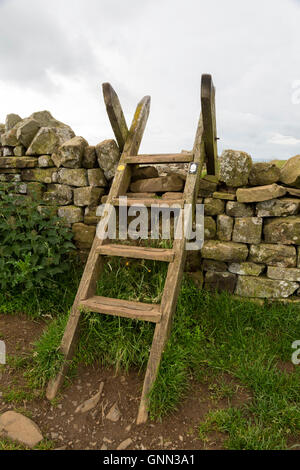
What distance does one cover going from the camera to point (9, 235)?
10.3ft

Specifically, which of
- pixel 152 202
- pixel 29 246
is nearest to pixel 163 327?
pixel 152 202

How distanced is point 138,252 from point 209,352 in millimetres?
1014

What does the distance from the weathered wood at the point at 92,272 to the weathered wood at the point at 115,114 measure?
0.08 metres

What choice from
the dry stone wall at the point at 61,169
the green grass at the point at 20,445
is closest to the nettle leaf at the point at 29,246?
the dry stone wall at the point at 61,169

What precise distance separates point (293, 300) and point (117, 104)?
2.61 meters

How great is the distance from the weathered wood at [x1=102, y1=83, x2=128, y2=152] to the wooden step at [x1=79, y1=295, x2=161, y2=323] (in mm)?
1702

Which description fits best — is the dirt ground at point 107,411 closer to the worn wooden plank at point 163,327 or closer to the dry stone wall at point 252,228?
the worn wooden plank at point 163,327

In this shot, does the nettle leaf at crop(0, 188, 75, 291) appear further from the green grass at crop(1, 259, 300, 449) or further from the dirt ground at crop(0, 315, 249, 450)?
the dirt ground at crop(0, 315, 249, 450)

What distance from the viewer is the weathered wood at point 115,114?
2896 millimetres

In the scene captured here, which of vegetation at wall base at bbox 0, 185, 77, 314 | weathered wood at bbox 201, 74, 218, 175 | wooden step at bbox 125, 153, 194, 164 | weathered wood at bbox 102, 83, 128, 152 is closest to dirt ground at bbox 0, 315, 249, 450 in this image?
vegetation at wall base at bbox 0, 185, 77, 314

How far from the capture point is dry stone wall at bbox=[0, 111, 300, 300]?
2967 millimetres

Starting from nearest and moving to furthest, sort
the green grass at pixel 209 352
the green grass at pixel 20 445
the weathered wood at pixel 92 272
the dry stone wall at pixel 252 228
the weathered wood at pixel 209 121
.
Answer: the green grass at pixel 20 445
the green grass at pixel 209 352
the weathered wood at pixel 92 272
the weathered wood at pixel 209 121
the dry stone wall at pixel 252 228
